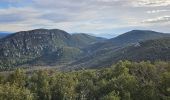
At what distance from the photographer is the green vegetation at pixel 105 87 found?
13475 centimetres

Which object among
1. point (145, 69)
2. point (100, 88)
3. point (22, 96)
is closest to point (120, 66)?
point (145, 69)

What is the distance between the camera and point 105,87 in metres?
146

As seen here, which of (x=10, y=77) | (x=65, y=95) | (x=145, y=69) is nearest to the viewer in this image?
(x=65, y=95)

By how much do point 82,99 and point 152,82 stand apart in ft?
104

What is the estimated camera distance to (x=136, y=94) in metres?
137

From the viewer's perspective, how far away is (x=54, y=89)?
159125 mm

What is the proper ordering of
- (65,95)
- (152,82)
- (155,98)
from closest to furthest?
(155,98) → (152,82) → (65,95)

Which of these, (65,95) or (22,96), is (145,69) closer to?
(65,95)

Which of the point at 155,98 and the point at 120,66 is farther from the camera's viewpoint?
the point at 120,66

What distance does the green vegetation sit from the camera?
135 metres

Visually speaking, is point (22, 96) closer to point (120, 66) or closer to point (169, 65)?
point (120, 66)

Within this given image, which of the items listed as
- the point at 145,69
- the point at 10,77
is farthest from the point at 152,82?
the point at 10,77

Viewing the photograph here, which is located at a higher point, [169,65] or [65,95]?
[169,65]

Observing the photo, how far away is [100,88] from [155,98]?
2720 centimetres
